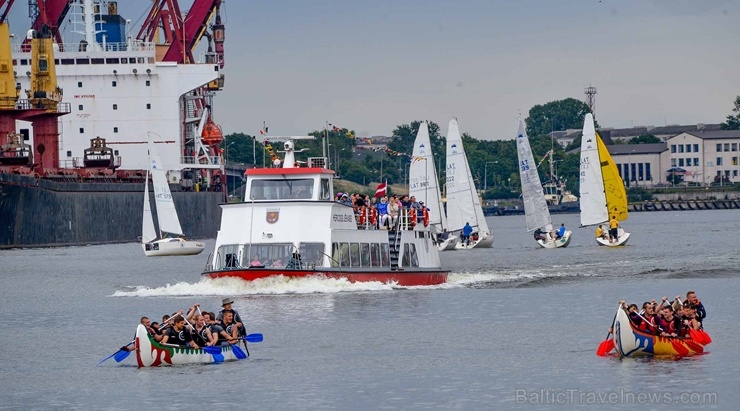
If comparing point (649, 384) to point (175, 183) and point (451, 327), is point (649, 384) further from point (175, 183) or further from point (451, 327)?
point (175, 183)

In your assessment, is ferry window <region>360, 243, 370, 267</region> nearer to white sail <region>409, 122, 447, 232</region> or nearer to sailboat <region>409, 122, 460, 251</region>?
sailboat <region>409, 122, 460, 251</region>

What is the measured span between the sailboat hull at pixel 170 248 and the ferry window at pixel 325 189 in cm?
4731

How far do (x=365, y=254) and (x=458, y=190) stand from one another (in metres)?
48.4

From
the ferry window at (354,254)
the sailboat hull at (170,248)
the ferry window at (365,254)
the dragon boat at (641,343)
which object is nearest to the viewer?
the dragon boat at (641,343)

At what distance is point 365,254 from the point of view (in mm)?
55156

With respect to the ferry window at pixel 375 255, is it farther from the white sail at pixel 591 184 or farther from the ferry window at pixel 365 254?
the white sail at pixel 591 184

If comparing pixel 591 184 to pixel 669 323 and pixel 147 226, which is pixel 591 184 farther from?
pixel 669 323

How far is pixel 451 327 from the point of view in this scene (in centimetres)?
4828

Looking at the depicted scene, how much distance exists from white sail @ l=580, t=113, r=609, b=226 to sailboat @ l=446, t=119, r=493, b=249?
7159 millimetres

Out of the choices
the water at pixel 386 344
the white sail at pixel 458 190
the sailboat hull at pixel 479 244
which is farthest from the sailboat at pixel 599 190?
the water at pixel 386 344

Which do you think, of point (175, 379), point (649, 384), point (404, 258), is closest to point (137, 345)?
point (175, 379)

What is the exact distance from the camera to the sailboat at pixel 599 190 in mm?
100938

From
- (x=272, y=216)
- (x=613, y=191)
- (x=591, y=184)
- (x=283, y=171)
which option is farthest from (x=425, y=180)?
(x=272, y=216)

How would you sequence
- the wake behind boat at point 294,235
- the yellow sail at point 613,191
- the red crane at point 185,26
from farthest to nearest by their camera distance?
the red crane at point 185,26 → the yellow sail at point 613,191 → the wake behind boat at point 294,235
